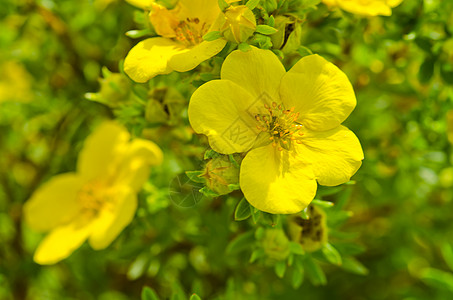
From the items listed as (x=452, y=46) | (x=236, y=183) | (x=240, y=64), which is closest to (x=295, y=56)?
(x=240, y=64)

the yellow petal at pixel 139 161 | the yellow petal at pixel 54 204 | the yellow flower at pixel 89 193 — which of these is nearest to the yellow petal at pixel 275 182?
the yellow petal at pixel 139 161

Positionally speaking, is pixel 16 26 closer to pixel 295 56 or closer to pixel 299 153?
pixel 295 56

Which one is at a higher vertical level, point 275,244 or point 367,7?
point 367,7

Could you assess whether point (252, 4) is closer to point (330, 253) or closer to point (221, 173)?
point (221, 173)

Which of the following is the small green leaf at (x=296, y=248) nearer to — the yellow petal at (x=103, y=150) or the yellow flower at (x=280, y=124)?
the yellow flower at (x=280, y=124)

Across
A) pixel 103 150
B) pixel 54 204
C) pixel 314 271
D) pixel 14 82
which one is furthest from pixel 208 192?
pixel 14 82
